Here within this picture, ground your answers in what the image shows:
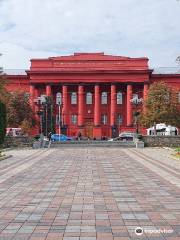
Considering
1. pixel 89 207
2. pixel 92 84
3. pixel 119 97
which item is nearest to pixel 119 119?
pixel 119 97

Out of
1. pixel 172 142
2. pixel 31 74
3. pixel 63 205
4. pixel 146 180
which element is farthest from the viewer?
pixel 31 74

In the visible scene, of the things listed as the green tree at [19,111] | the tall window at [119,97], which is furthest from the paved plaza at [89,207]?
the tall window at [119,97]

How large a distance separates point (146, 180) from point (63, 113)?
73.9m

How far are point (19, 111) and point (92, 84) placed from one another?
835 inches

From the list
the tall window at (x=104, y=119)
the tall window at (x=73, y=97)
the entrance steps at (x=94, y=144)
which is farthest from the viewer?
the tall window at (x=104, y=119)

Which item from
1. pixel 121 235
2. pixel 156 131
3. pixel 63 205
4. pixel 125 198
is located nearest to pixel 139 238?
pixel 121 235

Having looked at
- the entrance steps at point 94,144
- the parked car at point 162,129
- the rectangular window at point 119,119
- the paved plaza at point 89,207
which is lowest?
the paved plaza at point 89,207

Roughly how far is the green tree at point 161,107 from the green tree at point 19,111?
53.9 ft

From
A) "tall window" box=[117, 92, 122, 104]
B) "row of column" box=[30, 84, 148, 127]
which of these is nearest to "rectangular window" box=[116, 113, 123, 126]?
"row of column" box=[30, 84, 148, 127]

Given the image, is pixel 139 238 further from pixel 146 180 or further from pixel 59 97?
pixel 59 97

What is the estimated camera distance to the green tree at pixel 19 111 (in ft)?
228

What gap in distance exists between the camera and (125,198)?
475 inches

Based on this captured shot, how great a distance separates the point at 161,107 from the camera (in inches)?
2584

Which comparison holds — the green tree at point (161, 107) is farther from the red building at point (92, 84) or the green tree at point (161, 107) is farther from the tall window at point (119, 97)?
the tall window at point (119, 97)
